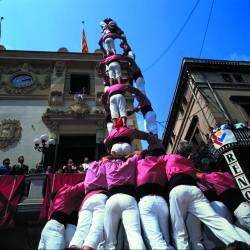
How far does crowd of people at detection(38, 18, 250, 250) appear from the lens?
16.6 feet

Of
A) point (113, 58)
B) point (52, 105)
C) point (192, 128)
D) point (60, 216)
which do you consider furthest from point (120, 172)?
point (192, 128)

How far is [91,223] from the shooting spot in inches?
218

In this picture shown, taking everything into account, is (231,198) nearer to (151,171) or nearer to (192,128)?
(151,171)

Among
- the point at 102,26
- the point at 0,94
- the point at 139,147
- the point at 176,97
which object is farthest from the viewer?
the point at 176,97

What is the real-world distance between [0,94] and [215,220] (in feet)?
46.2

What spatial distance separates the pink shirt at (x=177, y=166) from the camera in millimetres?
5789

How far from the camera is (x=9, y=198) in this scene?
29.8 ft

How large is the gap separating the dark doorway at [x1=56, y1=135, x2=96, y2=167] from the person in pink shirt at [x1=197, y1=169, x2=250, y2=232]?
953cm

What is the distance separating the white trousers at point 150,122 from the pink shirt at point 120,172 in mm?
3439

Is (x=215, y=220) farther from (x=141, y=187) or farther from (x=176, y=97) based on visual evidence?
(x=176, y=97)

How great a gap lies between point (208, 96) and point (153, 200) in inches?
544

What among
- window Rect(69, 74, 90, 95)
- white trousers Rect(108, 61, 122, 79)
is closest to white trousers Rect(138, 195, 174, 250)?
white trousers Rect(108, 61, 122, 79)

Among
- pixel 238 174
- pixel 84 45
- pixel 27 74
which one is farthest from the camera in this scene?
pixel 84 45

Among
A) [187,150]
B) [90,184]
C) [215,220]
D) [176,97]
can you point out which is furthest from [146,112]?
[176,97]
